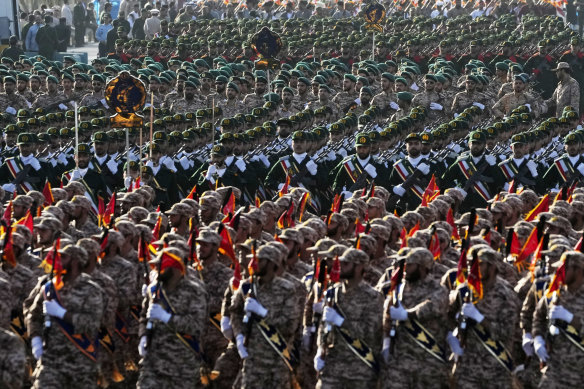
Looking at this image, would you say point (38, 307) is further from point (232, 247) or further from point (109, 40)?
point (109, 40)

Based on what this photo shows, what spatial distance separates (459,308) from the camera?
1386 cm

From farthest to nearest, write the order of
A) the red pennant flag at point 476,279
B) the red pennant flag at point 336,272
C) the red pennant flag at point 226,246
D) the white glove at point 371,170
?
the white glove at point 371,170 → the red pennant flag at point 226,246 → the red pennant flag at point 336,272 → the red pennant flag at point 476,279

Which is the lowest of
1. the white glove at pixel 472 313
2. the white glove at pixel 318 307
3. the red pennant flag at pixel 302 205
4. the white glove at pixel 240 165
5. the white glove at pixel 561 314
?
the white glove at pixel 561 314

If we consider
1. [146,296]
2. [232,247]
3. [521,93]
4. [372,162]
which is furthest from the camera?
[521,93]

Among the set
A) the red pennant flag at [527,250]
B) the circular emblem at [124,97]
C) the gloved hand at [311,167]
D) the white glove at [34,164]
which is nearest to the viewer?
the red pennant flag at [527,250]

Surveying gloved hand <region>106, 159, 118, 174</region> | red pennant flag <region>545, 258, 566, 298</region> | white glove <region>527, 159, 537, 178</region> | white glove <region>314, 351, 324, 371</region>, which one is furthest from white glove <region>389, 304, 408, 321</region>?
gloved hand <region>106, 159, 118, 174</region>

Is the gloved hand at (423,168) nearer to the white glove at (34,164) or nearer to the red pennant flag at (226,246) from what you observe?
the white glove at (34,164)

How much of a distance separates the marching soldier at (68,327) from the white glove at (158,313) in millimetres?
467

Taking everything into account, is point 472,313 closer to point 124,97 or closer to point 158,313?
point 158,313

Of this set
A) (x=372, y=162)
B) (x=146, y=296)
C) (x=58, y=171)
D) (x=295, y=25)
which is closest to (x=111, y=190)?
(x=58, y=171)

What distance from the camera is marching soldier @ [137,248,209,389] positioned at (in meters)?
13.9

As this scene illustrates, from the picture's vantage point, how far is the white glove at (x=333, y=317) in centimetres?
1366

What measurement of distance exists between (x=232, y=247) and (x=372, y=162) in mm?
7753

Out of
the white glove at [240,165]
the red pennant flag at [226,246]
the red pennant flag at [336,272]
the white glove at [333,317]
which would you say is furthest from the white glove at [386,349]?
the white glove at [240,165]
